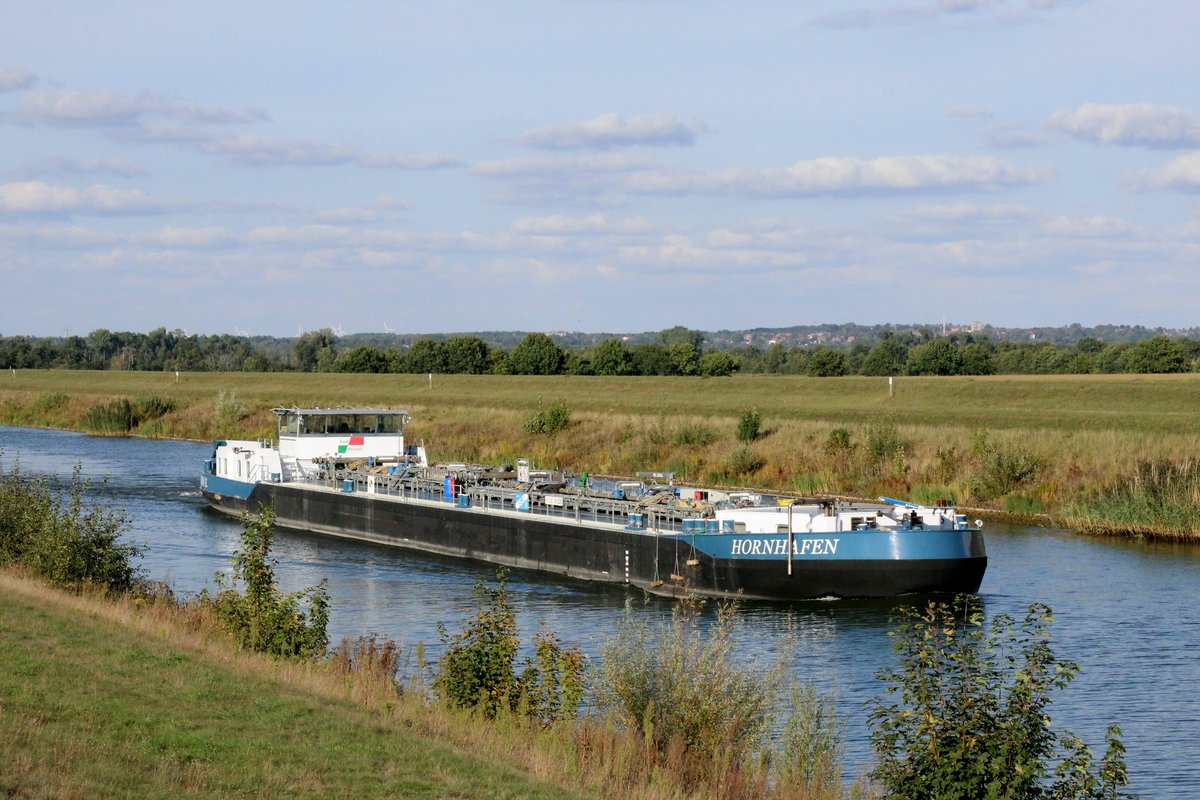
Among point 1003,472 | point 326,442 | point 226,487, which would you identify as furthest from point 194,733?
point 226,487

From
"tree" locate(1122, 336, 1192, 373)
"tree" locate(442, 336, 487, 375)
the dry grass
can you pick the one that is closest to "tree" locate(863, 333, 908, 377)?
"tree" locate(1122, 336, 1192, 373)

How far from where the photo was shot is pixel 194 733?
15336 mm

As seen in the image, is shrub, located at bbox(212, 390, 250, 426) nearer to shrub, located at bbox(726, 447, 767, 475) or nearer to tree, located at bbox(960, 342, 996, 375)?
shrub, located at bbox(726, 447, 767, 475)

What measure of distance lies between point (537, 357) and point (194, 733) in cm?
12094

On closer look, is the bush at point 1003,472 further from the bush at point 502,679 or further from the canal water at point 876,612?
the bush at point 502,679

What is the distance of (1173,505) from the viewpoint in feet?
145

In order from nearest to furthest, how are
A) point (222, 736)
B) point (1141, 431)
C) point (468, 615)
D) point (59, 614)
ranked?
point (222, 736), point (59, 614), point (468, 615), point (1141, 431)

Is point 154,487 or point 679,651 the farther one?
point 154,487

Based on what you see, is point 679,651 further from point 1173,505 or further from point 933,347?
point 933,347

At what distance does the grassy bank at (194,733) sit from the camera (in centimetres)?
1341

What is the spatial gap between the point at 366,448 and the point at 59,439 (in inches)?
1813

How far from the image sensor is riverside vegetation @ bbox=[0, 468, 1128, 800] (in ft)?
44.6

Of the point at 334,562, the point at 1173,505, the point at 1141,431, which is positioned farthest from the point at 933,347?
the point at 334,562

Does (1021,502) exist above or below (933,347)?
below
